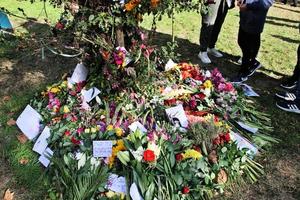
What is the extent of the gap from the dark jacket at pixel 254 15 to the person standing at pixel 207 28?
55cm

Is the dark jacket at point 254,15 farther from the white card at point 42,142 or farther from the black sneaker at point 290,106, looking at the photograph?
the white card at point 42,142

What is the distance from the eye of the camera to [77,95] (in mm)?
3930

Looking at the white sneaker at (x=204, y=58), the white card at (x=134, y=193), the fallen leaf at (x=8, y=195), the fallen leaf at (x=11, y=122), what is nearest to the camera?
the white card at (x=134, y=193)

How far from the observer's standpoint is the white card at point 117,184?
120 inches

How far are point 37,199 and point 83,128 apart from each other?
2.43 ft

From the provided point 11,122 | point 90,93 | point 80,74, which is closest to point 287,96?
point 90,93

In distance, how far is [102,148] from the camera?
3230 millimetres

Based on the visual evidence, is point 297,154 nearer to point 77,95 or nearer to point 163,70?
point 163,70

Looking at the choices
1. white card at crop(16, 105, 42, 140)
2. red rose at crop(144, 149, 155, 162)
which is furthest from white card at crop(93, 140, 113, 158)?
white card at crop(16, 105, 42, 140)

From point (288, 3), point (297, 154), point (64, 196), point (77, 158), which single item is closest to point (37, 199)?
point (64, 196)

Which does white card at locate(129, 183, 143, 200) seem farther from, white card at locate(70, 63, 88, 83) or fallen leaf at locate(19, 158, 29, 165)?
white card at locate(70, 63, 88, 83)

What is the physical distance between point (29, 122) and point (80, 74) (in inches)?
27.7

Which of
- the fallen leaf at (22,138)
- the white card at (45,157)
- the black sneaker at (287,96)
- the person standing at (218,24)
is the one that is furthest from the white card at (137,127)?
the person standing at (218,24)

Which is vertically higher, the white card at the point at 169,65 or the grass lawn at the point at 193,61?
the white card at the point at 169,65
